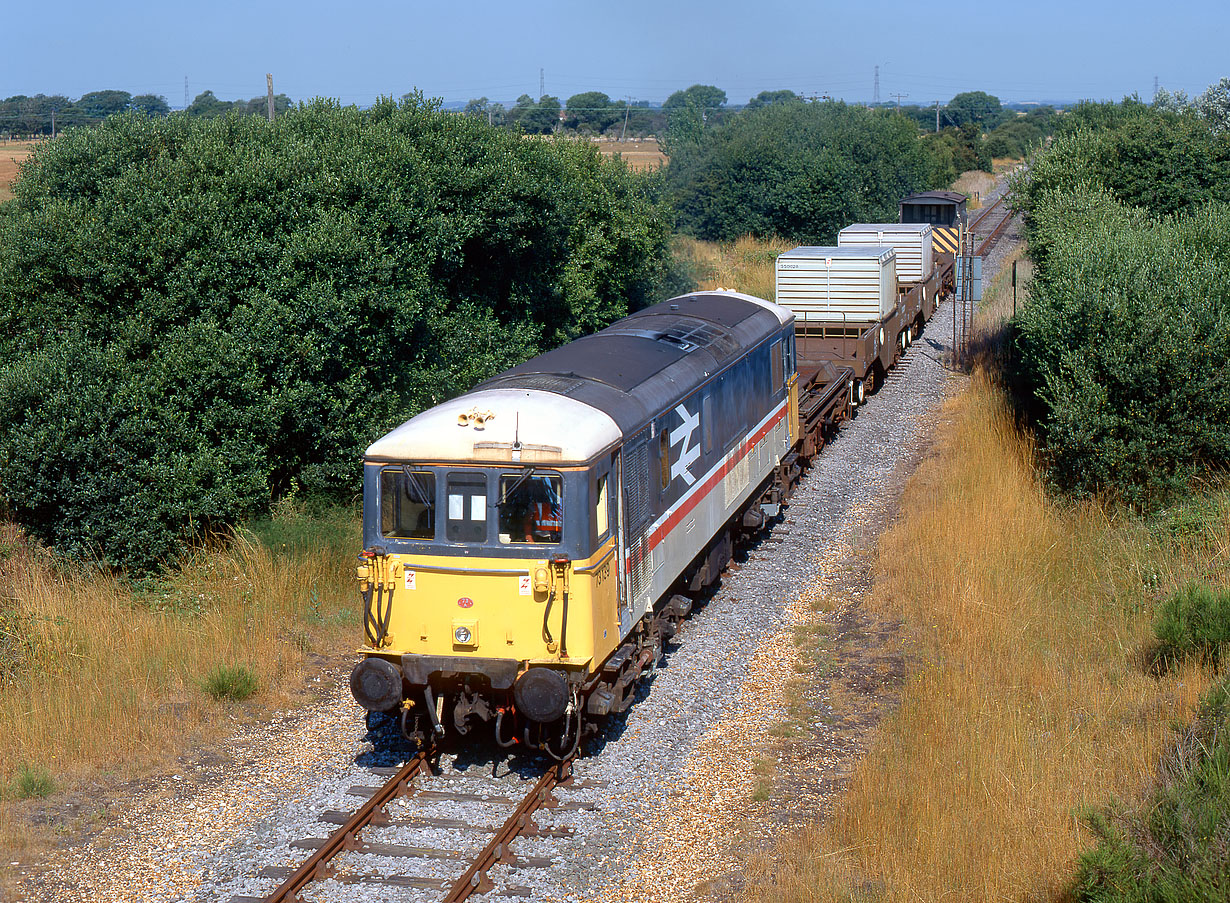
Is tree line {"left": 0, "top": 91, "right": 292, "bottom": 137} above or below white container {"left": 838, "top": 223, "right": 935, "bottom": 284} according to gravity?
above

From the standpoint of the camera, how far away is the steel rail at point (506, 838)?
7695 mm

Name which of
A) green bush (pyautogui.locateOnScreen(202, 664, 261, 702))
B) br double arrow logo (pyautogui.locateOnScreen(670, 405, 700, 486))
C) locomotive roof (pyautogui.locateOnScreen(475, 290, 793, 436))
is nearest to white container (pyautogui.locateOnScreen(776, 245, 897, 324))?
locomotive roof (pyautogui.locateOnScreen(475, 290, 793, 436))

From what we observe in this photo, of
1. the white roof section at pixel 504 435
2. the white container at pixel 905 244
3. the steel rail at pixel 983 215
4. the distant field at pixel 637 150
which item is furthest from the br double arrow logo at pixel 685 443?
the distant field at pixel 637 150

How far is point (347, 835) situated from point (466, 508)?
256 centimetres

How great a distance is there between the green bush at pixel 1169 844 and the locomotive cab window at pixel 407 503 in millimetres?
5183

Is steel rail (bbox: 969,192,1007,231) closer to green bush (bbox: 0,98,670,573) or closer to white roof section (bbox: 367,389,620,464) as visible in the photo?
green bush (bbox: 0,98,670,573)

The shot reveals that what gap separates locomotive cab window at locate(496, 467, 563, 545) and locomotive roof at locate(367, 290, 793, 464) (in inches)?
6.5

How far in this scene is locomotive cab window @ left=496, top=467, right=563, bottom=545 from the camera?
29.2 feet

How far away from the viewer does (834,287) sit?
74.4 ft

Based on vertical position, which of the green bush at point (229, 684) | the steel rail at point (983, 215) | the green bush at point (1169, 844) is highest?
the steel rail at point (983, 215)

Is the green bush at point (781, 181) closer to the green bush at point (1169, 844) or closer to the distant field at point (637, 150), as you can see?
Result: the distant field at point (637, 150)

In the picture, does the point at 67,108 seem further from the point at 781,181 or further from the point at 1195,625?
the point at 1195,625

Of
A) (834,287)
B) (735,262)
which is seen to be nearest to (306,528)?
(834,287)

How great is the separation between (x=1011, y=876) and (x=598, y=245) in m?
19.6
